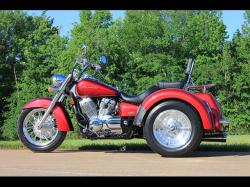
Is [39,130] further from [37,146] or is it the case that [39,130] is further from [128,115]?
[128,115]

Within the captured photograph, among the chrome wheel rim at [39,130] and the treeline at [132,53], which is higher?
the treeline at [132,53]

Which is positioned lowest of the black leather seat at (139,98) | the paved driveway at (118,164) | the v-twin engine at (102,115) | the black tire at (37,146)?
the paved driveway at (118,164)

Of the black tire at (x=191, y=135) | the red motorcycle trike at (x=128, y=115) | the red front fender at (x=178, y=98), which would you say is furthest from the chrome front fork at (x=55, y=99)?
the black tire at (x=191, y=135)

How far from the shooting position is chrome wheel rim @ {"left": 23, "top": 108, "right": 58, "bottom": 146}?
868 cm

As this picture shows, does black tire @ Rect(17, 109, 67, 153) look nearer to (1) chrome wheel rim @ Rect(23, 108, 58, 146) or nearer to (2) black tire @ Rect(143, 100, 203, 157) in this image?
(1) chrome wheel rim @ Rect(23, 108, 58, 146)

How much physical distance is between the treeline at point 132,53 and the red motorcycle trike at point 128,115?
894 inches

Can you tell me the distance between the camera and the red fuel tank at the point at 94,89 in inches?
336

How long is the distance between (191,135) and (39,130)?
232 centimetres

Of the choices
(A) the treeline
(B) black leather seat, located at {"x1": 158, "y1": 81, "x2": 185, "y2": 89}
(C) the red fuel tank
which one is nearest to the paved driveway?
(C) the red fuel tank

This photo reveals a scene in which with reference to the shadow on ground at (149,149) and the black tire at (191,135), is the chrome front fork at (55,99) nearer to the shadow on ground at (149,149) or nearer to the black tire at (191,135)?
the shadow on ground at (149,149)

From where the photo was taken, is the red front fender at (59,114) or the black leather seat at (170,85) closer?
the black leather seat at (170,85)

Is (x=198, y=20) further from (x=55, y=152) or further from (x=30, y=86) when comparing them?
(x=55, y=152)
